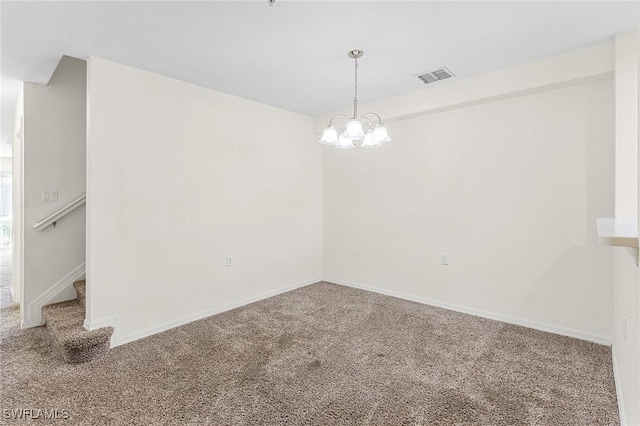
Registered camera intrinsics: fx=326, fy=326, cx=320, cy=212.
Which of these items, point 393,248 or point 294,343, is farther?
point 393,248

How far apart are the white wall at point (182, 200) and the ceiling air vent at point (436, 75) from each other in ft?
6.17

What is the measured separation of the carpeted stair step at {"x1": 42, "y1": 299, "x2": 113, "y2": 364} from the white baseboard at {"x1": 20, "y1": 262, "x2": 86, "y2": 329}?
0.36m

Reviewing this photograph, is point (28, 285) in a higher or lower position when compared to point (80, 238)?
lower

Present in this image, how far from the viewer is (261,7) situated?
6.66 feet

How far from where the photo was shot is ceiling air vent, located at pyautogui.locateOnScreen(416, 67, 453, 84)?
3.04m

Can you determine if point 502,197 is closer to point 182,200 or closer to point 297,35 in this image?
point 297,35

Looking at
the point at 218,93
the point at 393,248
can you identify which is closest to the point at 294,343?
the point at 393,248

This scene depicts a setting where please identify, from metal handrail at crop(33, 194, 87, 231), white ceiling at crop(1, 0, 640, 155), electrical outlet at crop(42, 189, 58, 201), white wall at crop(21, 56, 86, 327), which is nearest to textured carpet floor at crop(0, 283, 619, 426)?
white wall at crop(21, 56, 86, 327)

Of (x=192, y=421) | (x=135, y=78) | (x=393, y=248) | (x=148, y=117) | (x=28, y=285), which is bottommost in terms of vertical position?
(x=192, y=421)

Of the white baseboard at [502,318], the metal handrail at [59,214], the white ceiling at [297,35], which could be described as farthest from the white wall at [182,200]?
the white baseboard at [502,318]

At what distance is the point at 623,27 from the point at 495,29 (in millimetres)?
894

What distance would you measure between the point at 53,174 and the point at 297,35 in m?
2.92

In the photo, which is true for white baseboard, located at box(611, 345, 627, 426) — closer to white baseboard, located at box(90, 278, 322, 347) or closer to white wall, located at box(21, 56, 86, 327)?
white baseboard, located at box(90, 278, 322, 347)

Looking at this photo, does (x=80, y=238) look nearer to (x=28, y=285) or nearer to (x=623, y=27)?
(x=28, y=285)
